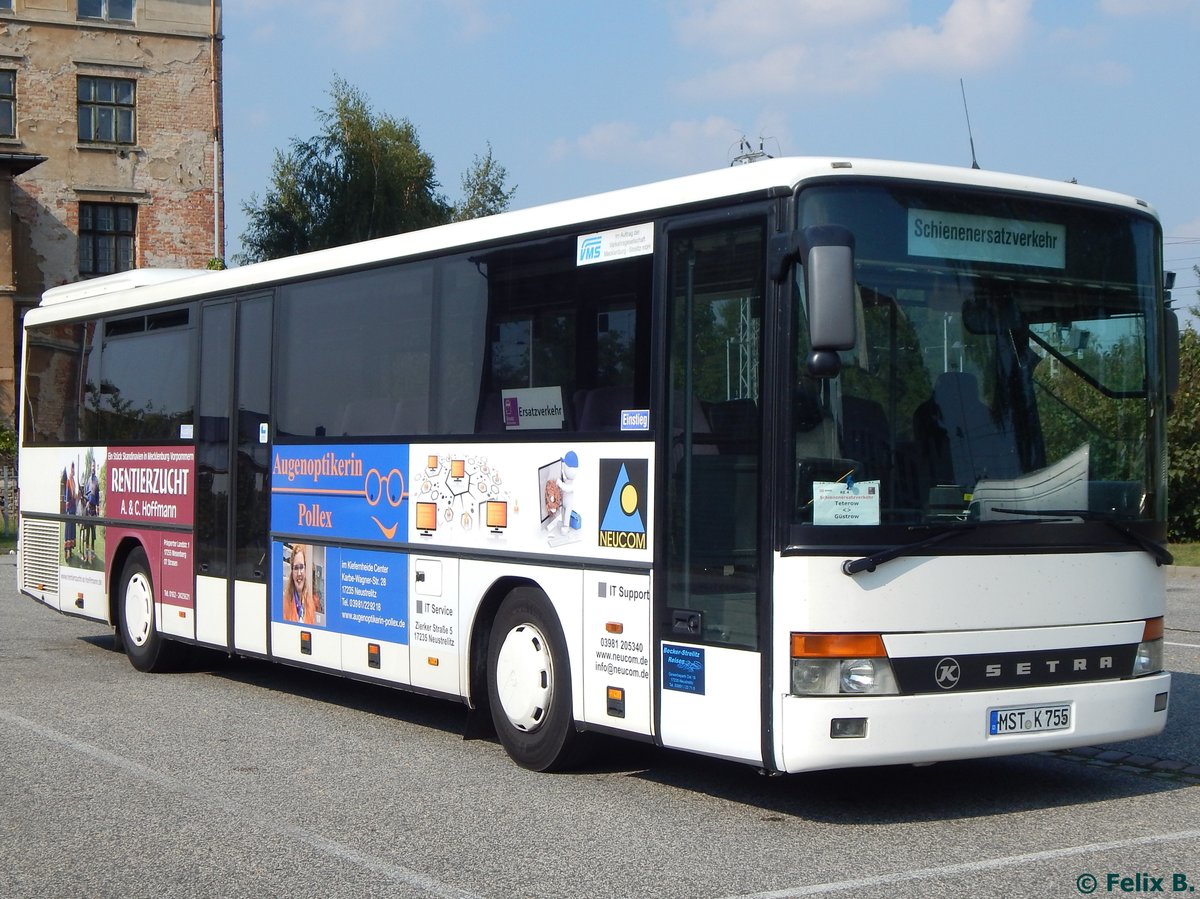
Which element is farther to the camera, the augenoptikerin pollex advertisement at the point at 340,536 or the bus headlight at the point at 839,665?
the augenoptikerin pollex advertisement at the point at 340,536

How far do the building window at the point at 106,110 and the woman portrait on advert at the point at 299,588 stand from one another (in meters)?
38.4

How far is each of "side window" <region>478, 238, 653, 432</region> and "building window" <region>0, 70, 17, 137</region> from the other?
40685 mm

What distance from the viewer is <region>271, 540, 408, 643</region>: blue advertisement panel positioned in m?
10.2

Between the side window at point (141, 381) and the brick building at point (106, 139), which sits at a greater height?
the brick building at point (106, 139)

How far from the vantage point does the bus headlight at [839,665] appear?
23.2ft

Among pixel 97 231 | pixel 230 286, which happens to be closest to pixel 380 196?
pixel 97 231

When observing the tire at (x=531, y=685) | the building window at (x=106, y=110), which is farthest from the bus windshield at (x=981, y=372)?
the building window at (x=106, y=110)

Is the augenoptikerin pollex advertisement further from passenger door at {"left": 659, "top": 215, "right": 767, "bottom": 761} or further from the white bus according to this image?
passenger door at {"left": 659, "top": 215, "right": 767, "bottom": 761}

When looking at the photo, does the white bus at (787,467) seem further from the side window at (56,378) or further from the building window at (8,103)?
the building window at (8,103)

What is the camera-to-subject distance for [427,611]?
988 cm

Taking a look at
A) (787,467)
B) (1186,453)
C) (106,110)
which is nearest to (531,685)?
(787,467)

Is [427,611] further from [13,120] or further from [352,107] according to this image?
[352,107]

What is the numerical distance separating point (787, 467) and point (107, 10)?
44.4 metres

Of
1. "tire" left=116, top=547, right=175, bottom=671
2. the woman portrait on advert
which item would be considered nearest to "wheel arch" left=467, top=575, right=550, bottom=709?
the woman portrait on advert
